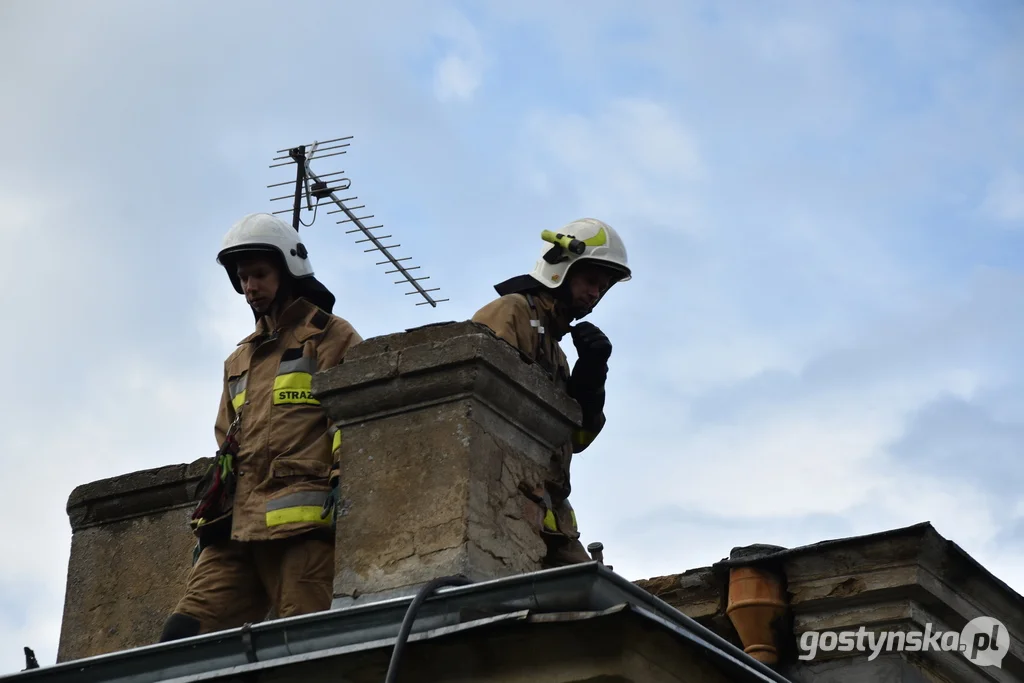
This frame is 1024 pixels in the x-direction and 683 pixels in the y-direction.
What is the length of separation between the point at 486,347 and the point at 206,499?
1566 millimetres

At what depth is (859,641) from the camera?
278 inches

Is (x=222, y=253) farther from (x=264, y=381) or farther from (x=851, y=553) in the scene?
(x=851, y=553)

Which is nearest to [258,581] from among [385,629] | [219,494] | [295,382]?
[219,494]

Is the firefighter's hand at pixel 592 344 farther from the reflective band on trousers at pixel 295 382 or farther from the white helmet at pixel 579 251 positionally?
the reflective band on trousers at pixel 295 382

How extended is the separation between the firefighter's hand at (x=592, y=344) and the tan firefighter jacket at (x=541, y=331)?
4.0 inches

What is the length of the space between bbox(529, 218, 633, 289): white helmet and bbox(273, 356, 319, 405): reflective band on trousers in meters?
1.26

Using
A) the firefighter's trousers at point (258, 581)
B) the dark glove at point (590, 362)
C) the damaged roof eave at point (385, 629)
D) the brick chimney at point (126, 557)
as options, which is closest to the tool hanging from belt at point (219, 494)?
the firefighter's trousers at point (258, 581)

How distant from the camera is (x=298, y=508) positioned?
6609 millimetres

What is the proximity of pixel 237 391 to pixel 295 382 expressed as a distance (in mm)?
440

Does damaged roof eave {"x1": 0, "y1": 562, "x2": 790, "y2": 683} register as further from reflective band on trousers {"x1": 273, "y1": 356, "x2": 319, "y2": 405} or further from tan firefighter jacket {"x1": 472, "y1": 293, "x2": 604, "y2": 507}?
tan firefighter jacket {"x1": 472, "y1": 293, "x2": 604, "y2": 507}

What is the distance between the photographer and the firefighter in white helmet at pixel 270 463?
6590 mm

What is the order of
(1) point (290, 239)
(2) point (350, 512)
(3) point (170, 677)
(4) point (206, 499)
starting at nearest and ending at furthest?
(3) point (170, 677) < (2) point (350, 512) < (4) point (206, 499) < (1) point (290, 239)

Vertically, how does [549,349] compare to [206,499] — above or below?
above

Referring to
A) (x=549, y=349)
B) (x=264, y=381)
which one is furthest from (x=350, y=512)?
(x=549, y=349)
